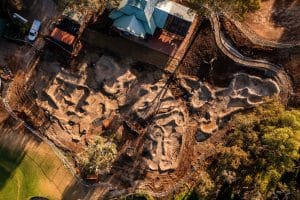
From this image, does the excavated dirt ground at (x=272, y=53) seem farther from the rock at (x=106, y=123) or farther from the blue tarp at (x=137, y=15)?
the rock at (x=106, y=123)

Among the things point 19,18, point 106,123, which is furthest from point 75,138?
point 19,18

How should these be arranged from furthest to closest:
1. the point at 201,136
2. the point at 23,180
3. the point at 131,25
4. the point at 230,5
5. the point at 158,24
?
the point at 201,136 → the point at 23,180 → the point at 158,24 → the point at 131,25 → the point at 230,5

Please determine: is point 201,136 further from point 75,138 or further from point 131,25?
point 131,25

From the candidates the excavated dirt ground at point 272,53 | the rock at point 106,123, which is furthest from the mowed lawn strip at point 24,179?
the excavated dirt ground at point 272,53

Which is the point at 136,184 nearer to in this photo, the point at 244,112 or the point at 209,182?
Answer: the point at 209,182

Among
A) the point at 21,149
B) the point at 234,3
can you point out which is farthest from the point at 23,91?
the point at 234,3

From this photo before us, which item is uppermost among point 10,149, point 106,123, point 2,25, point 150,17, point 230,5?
point 230,5
